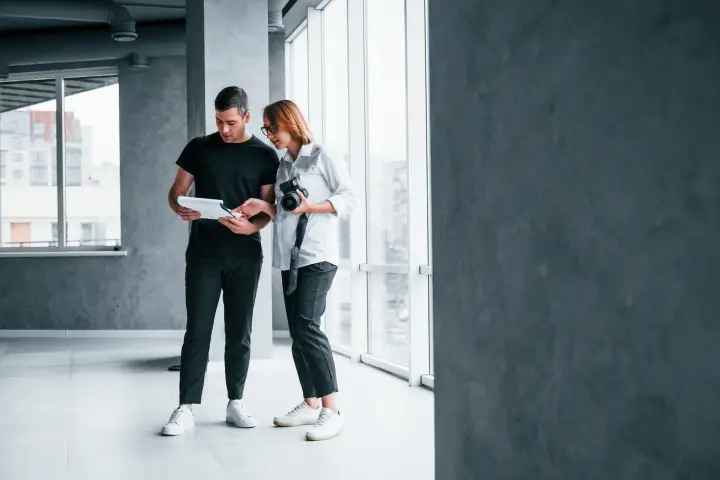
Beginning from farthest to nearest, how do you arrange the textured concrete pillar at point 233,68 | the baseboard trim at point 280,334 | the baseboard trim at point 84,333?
the baseboard trim at point 84,333, the baseboard trim at point 280,334, the textured concrete pillar at point 233,68

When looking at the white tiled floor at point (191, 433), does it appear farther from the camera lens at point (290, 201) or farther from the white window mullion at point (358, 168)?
the camera lens at point (290, 201)

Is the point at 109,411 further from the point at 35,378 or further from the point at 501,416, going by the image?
the point at 501,416

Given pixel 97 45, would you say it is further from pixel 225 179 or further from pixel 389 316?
pixel 225 179

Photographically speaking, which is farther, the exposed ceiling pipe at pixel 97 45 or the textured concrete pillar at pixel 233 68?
the exposed ceiling pipe at pixel 97 45

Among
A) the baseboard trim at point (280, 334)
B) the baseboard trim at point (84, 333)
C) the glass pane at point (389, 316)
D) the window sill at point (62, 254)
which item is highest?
the window sill at point (62, 254)

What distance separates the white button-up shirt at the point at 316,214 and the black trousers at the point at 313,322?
0.05 m

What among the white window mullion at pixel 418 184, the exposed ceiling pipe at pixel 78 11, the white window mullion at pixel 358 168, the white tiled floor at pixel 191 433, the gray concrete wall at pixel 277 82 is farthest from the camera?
the gray concrete wall at pixel 277 82

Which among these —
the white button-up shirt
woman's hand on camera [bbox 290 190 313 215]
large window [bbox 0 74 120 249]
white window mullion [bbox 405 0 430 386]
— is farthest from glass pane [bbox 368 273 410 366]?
large window [bbox 0 74 120 249]

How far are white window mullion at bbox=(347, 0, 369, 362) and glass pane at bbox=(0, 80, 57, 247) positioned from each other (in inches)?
164

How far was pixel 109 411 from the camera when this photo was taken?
422cm

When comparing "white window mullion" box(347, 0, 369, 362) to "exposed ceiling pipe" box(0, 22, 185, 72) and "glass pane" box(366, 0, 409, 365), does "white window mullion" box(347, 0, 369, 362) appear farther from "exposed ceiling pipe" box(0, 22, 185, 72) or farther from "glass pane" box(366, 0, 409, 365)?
"exposed ceiling pipe" box(0, 22, 185, 72)

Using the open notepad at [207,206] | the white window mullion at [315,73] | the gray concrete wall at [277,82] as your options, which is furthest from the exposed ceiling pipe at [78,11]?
the open notepad at [207,206]

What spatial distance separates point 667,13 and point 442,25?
2.23 feet

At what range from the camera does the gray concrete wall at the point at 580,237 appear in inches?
36.6
